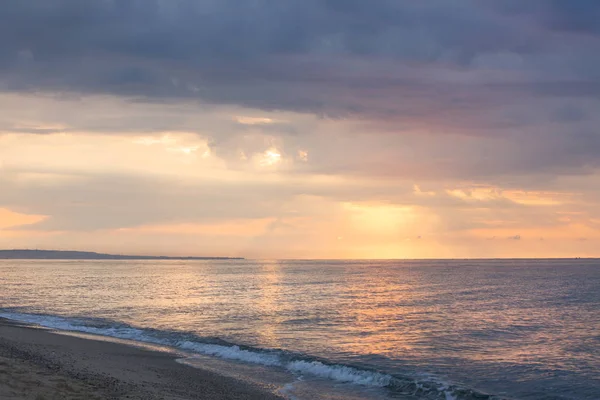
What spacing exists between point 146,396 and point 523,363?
2169 centimetres

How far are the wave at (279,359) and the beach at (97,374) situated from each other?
3887 mm

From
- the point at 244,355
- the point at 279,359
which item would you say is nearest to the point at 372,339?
the point at 279,359

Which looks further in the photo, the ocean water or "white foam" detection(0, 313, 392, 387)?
"white foam" detection(0, 313, 392, 387)

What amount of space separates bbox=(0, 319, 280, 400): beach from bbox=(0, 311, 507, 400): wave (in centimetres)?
389

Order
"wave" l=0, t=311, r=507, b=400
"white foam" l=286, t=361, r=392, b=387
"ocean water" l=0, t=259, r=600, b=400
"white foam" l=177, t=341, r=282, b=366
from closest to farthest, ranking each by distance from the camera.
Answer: "wave" l=0, t=311, r=507, b=400, "ocean water" l=0, t=259, r=600, b=400, "white foam" l=286, t=361, r=392, b=387, "white foam" l=177, t=341, r=282, b=366

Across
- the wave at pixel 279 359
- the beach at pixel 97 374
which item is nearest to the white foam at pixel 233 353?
the wave at pixel 279 359

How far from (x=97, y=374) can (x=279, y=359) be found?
10982 millimetres

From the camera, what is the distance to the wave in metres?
25.7

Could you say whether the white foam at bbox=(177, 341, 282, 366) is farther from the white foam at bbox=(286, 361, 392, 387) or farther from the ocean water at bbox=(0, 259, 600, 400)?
the white foam at bbox=(286, 361, 392, 387)

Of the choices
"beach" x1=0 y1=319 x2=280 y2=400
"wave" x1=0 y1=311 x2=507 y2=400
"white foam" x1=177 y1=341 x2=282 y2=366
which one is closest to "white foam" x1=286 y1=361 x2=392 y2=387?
"wave" x1=0 y1=311 x2=507 y2=400

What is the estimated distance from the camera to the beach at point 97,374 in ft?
62.4

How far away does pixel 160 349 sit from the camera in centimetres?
3584

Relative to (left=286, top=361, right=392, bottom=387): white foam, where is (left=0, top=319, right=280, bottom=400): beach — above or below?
above

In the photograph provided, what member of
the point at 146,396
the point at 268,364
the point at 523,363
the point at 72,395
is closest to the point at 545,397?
the point at 523,363
